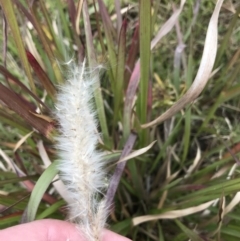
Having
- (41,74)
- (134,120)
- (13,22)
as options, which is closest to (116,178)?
(134,120)

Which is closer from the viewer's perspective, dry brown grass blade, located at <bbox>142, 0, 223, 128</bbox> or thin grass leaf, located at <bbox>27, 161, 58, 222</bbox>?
dry brown grass blade, located at <bbox>142, 0, 223, 128</bbox>

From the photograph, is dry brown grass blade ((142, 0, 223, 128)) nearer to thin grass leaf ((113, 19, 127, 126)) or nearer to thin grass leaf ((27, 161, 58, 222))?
thin grass leaf ((113, 19, 127, 126))

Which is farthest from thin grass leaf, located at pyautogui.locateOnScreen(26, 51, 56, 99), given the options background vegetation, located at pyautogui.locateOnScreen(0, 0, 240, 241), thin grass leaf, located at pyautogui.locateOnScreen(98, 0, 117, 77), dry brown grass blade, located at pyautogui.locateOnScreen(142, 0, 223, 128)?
dry brown grass blade, located at pyautogui.locateOnScreen(142, 0, 223, 128)

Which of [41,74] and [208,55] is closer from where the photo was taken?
[208,55]

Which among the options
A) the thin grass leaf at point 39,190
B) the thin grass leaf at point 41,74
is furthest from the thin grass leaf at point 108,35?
the thin grass leaf at point 39,190

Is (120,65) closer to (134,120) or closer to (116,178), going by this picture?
(134,120)

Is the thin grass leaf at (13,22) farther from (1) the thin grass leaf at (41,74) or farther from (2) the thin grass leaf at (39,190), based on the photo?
(2) the thin grass leaf at (39,190)
